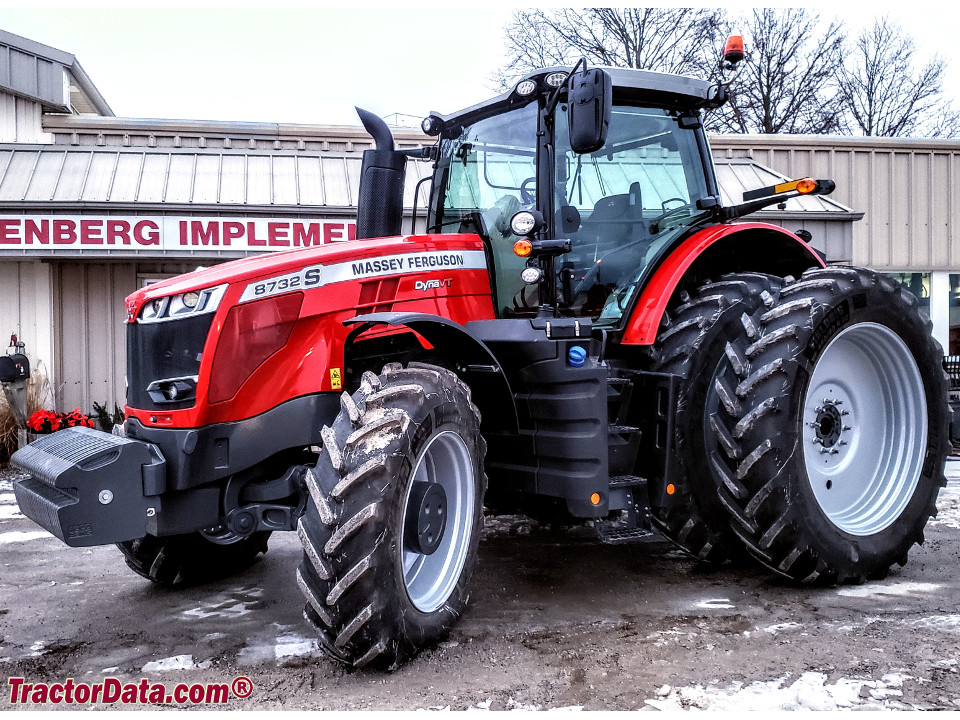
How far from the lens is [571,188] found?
431 centimetres

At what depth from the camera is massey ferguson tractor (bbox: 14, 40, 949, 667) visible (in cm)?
327

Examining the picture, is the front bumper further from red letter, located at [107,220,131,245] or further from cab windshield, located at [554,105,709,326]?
red letter, located at [107,220,131,245]

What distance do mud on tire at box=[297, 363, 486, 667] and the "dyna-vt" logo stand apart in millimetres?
613

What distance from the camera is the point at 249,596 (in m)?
4.42

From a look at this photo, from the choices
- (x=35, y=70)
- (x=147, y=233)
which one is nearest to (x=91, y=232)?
(x=147, y=233)

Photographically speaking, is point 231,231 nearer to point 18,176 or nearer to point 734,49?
point 18,176

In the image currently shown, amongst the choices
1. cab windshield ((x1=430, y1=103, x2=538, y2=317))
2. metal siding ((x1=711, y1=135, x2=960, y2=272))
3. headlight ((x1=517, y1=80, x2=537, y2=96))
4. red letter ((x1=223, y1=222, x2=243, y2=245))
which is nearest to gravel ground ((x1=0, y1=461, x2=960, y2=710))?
cab windshield ((x1=430, y1=103, x2=538, y2=317))

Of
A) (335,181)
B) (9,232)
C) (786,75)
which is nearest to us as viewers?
(9,232)

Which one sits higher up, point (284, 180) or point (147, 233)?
point (284, 180)

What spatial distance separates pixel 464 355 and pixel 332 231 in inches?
240

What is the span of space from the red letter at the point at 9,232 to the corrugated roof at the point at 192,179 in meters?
0.21

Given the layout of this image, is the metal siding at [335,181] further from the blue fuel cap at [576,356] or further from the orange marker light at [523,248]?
the blue fuel cap at [576,356]

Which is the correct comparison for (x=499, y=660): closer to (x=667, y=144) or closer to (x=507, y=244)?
(x=507, y=244)

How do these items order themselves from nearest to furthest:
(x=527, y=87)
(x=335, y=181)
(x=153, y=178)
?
1. (x=527, y=87)
2. (x=153, y=178)
3. (x=335, y=181)
